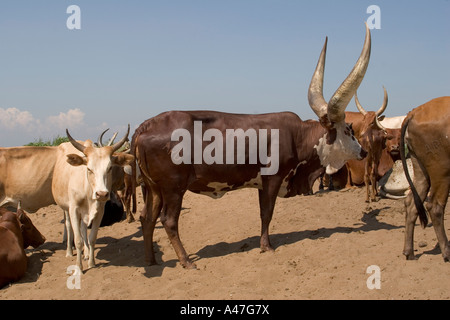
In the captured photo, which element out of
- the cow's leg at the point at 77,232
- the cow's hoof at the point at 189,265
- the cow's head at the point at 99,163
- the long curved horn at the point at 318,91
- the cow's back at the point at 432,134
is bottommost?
the cow's hoof at the point at 189,265

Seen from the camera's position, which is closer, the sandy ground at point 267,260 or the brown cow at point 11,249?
the sandy ground at point 267,260

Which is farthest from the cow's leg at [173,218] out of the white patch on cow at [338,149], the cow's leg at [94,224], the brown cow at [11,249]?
the white patch on cow at [338,149]

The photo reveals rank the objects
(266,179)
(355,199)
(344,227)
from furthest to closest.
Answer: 1. (355,199)
2. (344,227)
3. (266,179)

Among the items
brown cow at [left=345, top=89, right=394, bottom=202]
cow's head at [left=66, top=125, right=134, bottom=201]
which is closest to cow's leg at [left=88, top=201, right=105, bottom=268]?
cow's head at [left=66, top=125, right=134, bottom=201]

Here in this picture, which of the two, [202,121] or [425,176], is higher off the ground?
[202,121]

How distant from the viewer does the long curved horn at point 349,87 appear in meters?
6.80

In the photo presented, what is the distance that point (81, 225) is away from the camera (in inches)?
308

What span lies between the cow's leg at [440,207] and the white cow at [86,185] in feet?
13.5

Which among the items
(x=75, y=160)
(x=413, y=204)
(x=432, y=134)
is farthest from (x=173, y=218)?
(x=432, y=134)

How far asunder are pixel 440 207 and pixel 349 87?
2.09 m

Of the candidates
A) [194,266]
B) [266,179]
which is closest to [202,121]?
[266,179]

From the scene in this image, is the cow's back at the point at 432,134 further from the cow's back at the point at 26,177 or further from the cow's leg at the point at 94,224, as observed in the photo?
the cow's back at the point at 26,177

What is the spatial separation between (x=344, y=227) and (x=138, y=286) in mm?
3586

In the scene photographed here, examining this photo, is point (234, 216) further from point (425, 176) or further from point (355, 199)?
point (425, 176)
